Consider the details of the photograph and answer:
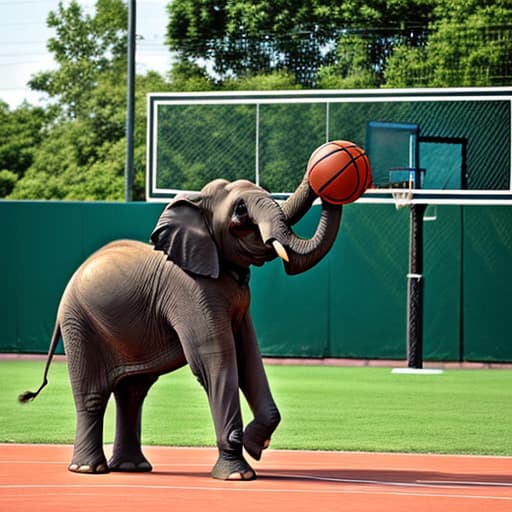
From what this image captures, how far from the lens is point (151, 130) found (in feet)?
88.8

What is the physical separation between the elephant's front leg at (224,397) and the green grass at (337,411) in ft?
9.18

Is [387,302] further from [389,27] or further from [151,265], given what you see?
[389,27]

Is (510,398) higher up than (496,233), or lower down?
lower down

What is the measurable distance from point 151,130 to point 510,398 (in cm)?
1063

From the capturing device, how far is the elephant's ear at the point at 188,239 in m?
10.9

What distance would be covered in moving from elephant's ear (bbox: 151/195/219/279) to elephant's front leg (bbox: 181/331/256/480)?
54 centimetres

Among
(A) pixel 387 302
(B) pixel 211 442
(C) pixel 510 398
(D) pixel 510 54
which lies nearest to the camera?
(B) pixel 211 442

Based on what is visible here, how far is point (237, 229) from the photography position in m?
11.0

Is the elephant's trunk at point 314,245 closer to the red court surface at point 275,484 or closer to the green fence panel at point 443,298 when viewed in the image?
the red court surface at point 275,484

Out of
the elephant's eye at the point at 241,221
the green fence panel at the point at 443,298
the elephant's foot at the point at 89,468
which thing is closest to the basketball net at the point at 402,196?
the green fence panel at the point at 443,298

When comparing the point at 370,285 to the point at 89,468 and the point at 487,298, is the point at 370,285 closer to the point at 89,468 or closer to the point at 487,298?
the point at 487,298

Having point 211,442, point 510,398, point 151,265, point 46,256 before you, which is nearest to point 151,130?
point 46,256

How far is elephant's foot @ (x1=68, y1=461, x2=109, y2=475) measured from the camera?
11.2 metres

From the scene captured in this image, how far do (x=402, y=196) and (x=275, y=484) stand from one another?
12.8 m
